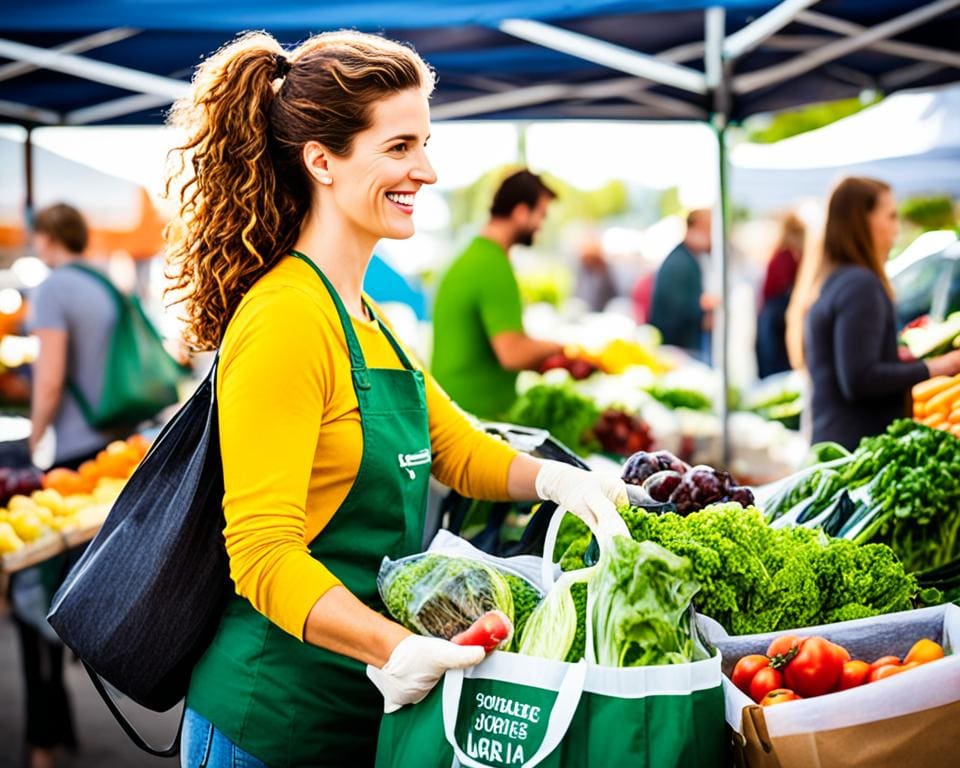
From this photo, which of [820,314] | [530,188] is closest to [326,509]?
[820,314]

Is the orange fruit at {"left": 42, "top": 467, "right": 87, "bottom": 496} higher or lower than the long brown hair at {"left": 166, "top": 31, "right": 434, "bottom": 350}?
lower

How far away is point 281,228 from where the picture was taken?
216cm

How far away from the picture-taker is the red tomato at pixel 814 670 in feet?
6.23

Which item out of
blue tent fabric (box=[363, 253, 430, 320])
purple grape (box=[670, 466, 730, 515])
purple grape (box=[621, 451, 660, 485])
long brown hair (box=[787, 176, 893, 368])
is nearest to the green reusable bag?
purple grape (box=[670, 466, 730, 515])

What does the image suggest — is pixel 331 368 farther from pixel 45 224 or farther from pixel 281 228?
pixel 45 224

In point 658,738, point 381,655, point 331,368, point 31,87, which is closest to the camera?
point 658,738

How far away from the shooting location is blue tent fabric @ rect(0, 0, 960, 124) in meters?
4.12

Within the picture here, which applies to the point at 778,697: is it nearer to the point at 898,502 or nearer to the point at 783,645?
the point at 783,645

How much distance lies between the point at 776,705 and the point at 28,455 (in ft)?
14.4

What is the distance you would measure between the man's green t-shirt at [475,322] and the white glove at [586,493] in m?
2.72

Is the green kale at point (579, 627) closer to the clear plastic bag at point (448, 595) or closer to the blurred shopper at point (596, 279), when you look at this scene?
the clear plastic bag at point (448, 595)

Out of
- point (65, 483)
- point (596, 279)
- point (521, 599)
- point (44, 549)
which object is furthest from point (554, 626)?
point (596, 279)

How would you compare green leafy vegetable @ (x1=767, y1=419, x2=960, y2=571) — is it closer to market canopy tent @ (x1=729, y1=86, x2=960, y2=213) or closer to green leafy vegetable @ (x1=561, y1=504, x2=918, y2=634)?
green leafy vegetable @ (x1=561, y1=504, x2=918, y2=634)

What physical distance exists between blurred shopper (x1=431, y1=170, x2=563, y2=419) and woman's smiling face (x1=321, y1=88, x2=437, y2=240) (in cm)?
293
